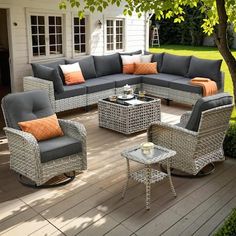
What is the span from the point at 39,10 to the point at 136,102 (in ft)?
10.6

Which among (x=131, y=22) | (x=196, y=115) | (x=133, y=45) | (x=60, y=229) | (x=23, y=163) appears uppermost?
(x=131, y=22)

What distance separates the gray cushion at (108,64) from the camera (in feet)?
27.4

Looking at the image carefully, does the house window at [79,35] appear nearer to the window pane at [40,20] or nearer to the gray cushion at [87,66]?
the gray cushion at [87,66]

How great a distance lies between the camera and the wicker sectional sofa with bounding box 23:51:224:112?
682cm

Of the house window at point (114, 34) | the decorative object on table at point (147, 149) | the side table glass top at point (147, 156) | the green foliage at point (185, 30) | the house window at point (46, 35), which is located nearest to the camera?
the side table glass top at point (147, 156)

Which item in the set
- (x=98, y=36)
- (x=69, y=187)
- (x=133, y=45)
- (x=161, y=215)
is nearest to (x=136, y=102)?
(x=69, y=187)

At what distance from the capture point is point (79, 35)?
8.58 metres

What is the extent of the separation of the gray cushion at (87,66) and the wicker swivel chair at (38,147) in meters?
3.36

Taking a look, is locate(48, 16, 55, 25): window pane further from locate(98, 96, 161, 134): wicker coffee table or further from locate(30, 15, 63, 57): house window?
locate(98, 96, 161, 134): wicker coffee table

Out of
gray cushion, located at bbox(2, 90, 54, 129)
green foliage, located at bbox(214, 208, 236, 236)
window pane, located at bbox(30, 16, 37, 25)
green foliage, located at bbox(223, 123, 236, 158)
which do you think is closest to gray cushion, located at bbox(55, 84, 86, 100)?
window pane, located at bbox(30, 16, 37, 25)

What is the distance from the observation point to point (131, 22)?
9.74 meters

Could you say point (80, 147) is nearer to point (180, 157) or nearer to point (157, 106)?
point (180, 157)

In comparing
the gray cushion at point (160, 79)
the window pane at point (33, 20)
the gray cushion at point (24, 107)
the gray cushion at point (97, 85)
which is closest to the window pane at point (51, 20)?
the window pane at point (33, 20)

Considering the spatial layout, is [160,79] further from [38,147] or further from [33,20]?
[38,147]
